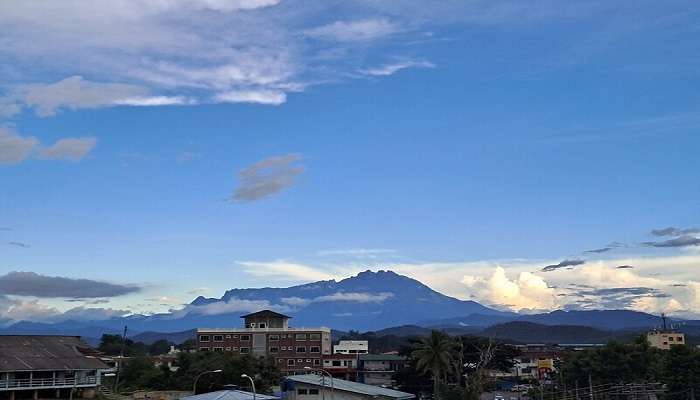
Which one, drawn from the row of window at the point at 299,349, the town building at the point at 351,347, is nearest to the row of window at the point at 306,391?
the row of window at the point at 299,349

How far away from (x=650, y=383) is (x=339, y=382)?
35365mm

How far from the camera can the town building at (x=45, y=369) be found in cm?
7594

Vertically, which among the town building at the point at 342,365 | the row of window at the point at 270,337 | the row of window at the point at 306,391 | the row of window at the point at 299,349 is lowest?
the row of window at the point at 306,391

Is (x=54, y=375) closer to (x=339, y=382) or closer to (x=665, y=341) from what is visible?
(x=339, y=382)

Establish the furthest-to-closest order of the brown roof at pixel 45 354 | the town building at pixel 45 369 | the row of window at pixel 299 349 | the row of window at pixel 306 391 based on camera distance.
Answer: the row of window at pixel 299 349 < the row of window at pixel 306 391 < the brown roof at pixel 45 354 < the town building at pixel 45 369

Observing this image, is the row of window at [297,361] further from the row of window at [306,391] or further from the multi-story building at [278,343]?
the row of window at [306,391]

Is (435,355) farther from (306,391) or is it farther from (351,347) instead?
(351,347)

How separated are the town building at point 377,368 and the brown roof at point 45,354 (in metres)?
54.6

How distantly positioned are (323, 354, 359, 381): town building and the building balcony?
55531mm

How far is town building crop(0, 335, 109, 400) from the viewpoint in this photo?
249 feet

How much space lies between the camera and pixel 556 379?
10756 cm

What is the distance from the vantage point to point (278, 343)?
136000 mm

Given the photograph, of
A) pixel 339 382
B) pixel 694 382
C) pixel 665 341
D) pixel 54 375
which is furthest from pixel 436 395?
pixel 665 341

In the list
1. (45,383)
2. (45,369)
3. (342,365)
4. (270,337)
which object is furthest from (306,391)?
(270,337)
